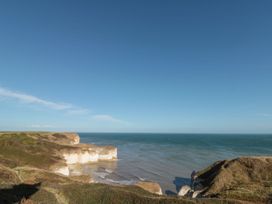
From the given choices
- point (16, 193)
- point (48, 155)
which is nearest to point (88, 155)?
point (48, 155)

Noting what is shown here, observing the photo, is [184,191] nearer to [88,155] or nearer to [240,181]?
[240,181]

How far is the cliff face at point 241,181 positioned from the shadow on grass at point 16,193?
51.6 feet

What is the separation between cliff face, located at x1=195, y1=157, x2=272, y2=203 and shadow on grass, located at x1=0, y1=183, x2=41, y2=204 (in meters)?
15.7

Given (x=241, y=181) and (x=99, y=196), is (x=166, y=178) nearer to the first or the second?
(x=241, y=181)

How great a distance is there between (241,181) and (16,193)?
22.9 m

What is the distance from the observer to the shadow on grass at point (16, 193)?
1382cm

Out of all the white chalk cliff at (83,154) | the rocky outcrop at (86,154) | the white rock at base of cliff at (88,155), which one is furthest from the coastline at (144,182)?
the white rock at base of cliff at (88,155)

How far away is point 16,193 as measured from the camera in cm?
1598

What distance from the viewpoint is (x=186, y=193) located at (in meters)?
28.0

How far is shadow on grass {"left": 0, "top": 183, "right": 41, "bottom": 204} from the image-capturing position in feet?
45.4

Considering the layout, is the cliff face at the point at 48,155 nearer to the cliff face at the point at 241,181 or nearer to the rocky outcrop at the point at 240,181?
the rocky outcrop at the point at 240,181

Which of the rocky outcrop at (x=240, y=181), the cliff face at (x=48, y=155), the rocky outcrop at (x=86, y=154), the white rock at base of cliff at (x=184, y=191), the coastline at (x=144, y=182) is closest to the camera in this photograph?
the coastline at (x=144, y=182)

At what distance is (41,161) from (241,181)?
1228 inches

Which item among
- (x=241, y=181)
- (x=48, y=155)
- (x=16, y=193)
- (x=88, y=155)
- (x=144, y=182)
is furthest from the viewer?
(x=88, y=155)
